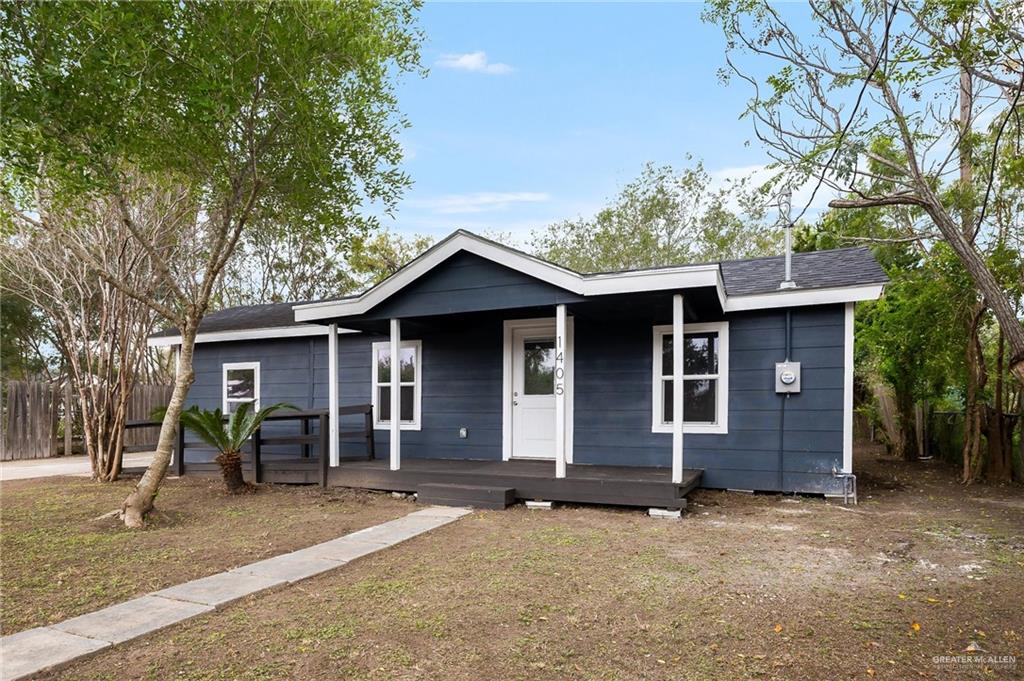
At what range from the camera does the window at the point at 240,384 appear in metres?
9.73

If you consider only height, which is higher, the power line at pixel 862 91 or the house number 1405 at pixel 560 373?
the power line at pixel 862 91

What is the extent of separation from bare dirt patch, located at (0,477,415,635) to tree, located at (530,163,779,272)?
14893 mm

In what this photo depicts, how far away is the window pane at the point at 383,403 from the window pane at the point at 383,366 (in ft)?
0.44

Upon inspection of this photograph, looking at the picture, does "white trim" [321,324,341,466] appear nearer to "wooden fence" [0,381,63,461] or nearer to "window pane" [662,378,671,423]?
"window pane" [662,378,671,423]

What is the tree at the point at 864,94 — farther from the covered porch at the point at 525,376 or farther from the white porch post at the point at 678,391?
the covered porch at the point at 525,376

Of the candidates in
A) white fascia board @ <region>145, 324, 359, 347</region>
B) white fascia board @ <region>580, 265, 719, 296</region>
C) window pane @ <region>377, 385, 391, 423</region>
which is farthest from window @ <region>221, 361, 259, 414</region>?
white fascia board @ <region>580, 265, 719, 296</region>

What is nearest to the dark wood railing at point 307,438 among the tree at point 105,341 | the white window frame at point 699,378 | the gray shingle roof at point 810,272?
the tree at point 105,341

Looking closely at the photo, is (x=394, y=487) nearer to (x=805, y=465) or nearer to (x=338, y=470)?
(x=338, y=470)

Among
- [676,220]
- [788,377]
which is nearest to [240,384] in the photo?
[788,377]

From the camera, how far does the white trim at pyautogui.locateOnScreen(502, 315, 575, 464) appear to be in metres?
7.56

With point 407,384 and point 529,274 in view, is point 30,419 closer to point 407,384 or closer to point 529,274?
point 407,384

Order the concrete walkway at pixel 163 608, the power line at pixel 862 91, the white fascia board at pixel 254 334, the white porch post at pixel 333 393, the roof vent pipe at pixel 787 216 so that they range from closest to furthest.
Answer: the concrete walkway at pixel 163 608 → the power line at pixel 862 91 → the roof vent pipe at pixel 787 216 → the white porch post at pixel 333 393 → the white fascia board at pixel 254 334

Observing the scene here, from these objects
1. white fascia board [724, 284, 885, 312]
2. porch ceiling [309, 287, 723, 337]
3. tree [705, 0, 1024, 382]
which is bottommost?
porch ceiling [309, 287, 723, 337]

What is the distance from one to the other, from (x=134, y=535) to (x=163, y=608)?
2259 mm
